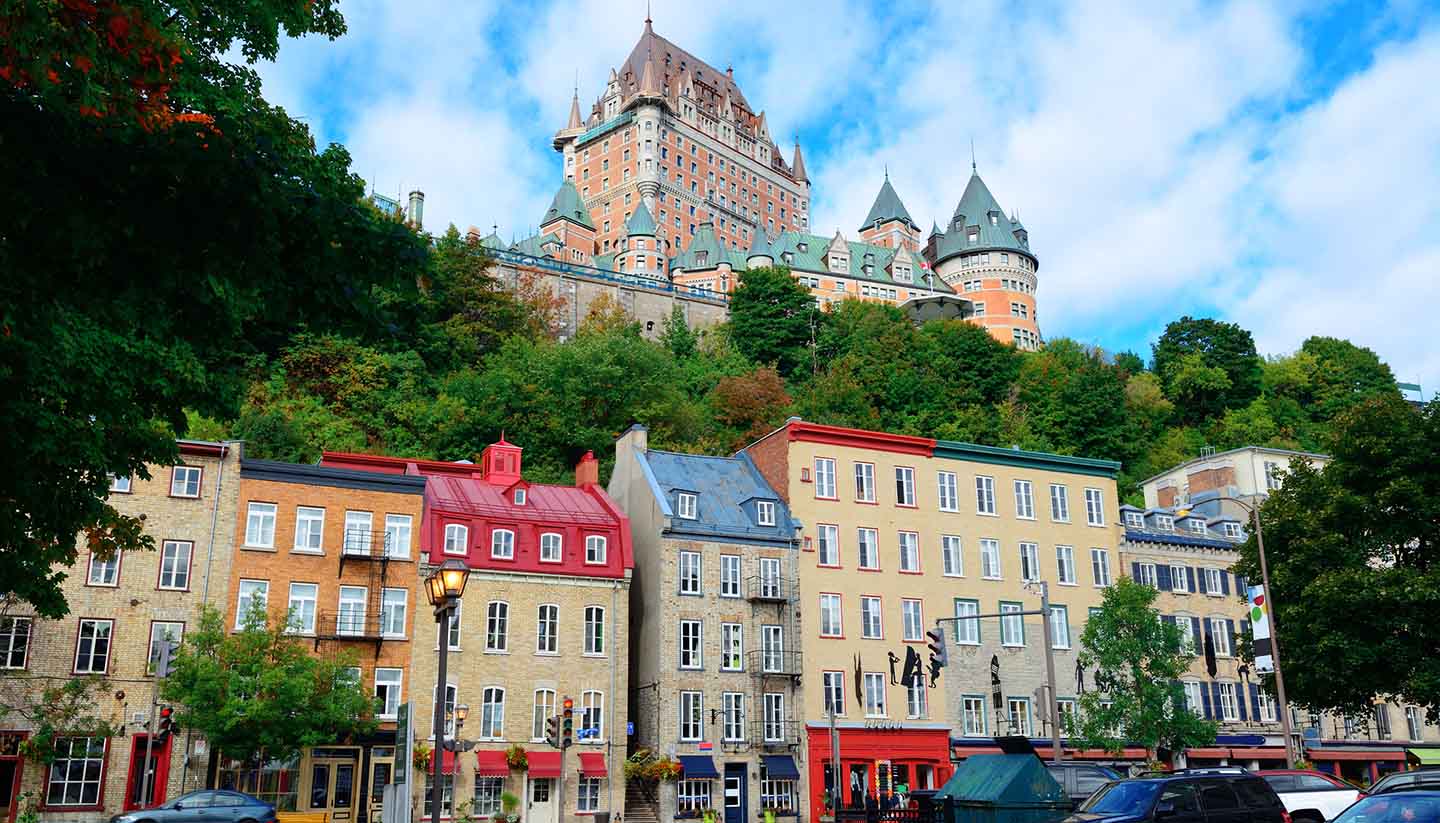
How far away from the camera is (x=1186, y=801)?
1886cm

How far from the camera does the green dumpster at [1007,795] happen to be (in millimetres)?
18891

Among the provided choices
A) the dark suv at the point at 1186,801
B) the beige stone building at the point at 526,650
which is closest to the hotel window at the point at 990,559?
the beige stone building at the point at 526,650

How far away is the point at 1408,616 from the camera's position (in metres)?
34.5

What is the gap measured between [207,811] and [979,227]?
117221 millimetres

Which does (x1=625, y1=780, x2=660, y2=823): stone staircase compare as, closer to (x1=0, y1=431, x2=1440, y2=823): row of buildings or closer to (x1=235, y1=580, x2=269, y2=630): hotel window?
(x1=0, y1=431, x2=1440, y2=823): row of buildings

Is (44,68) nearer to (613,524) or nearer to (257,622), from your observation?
(257,622)

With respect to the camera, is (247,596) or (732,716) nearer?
(247,596)

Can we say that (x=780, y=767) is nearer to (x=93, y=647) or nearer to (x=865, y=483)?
(x=865, y=483)

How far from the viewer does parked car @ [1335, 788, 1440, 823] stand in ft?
46.8

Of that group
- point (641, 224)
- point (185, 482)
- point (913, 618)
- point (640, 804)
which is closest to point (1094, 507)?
point (913, 618)

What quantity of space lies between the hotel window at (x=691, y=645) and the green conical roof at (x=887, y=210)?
382 feet

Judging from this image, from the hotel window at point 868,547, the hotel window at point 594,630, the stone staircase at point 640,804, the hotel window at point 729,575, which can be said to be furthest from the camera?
the hotel window at point 868,547

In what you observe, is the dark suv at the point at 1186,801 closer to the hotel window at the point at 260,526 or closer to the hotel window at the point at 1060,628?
the hotel window at the point at 260,526

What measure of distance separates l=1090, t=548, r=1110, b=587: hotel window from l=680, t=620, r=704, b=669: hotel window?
61.7 ft
